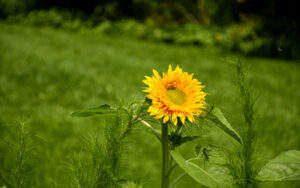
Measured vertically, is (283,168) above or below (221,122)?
below

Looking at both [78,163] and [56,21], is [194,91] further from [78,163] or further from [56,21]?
[56,21]

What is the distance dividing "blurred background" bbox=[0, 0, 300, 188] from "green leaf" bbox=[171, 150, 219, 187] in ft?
0.29

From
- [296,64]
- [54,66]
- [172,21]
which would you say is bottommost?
[54,66]

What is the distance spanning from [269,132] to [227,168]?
2519 mm

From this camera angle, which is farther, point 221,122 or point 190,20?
point 190,20

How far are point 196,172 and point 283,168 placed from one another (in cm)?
22

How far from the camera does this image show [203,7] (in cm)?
888

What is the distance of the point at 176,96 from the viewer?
2.18ft

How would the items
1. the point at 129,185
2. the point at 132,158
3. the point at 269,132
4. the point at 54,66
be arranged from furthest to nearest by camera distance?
the point at 54,66, the point at 269,132, the point at 132,158, the point at 129,185

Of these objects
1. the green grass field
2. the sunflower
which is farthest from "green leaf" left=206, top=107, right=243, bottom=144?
the green grass field

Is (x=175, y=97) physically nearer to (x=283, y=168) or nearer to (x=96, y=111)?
(x=96, y=111)

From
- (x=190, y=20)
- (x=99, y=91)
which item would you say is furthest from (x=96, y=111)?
(x=190, y=20)

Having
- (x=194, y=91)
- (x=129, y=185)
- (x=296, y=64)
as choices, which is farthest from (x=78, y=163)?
(x=296, y=64)

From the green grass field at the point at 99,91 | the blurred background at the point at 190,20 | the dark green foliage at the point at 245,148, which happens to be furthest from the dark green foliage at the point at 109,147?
the blurred background at the point at 190,20
